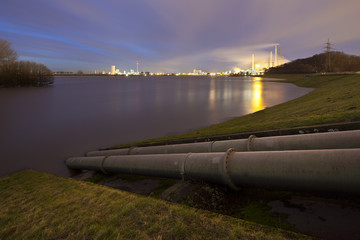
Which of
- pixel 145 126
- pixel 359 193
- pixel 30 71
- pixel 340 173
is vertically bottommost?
pixel 145 126

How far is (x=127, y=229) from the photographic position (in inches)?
177

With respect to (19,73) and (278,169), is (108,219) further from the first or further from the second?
(19,73)

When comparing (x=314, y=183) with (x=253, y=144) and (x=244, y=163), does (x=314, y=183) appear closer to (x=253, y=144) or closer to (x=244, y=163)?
(x=244, y=163)

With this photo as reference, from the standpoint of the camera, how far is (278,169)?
4.65 m

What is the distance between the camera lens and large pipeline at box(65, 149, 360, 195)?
3.94 metres

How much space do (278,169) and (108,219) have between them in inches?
163

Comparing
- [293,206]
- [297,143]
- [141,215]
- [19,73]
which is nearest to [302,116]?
[297,143]

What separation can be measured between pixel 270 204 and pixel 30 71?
5218 inches

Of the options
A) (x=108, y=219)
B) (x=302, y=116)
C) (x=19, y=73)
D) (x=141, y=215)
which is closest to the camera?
(x=141, y=215)

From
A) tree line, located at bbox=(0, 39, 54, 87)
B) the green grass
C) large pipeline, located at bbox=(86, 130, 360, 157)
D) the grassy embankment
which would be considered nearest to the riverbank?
the green grass

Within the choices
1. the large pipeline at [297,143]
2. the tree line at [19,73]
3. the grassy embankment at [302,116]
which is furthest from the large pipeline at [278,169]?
the tree line at [19,73]

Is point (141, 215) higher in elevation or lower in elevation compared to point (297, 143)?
lower

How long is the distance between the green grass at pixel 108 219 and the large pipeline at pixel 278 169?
113cm

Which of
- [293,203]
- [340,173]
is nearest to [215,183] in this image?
[293,203]
